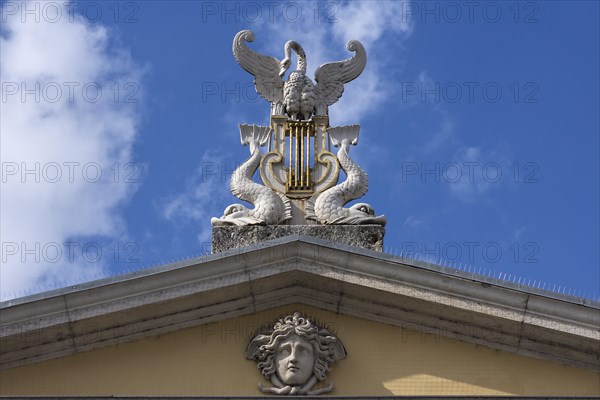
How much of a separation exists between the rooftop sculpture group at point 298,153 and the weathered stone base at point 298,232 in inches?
4.1

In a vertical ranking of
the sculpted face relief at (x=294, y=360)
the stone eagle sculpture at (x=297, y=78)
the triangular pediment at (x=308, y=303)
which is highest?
the stone eagle sculpture at (x=297, y=78)

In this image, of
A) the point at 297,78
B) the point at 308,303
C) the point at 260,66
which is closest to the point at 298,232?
the point at 308,303

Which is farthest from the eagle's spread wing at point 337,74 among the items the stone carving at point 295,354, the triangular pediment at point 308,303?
the stone carving at point 295,354

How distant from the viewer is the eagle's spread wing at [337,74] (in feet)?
92.4

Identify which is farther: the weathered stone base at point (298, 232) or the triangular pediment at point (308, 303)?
the weathered stone base at point (298, 232)

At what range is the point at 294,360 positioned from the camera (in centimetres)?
2462

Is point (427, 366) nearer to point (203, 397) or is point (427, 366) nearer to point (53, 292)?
point (203, 397)

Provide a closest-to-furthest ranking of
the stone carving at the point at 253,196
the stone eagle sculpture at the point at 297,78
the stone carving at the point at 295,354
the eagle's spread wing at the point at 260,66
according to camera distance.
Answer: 1. the stone carving at the point at 295,354
2. the stone carving at the point at 253,196
3. the stone eagle sculpture at the point at 297,78
4. the eagle's spread wing at the point at 260,66

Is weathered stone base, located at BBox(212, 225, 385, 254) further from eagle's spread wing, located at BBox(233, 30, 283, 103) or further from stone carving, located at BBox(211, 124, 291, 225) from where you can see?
eagle's spread wing, located at BBox(233, 30, 283, 103)

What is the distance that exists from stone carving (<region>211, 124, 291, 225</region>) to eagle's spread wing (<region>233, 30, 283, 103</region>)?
80 centimetres

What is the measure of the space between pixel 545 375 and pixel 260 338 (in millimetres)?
3722

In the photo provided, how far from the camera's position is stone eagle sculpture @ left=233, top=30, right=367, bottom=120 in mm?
27891

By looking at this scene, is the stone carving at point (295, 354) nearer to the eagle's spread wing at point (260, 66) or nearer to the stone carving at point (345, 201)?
the stone carving at point (345, 201)

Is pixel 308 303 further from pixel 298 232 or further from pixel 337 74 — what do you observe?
pixel 337 74
